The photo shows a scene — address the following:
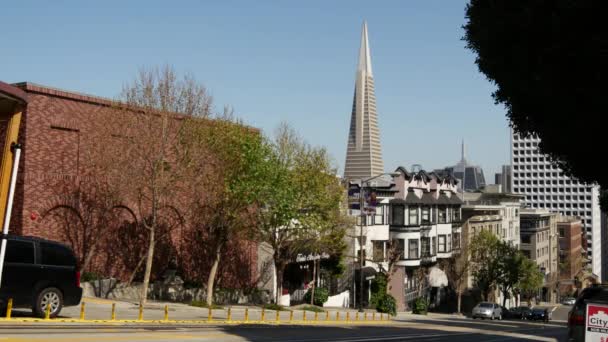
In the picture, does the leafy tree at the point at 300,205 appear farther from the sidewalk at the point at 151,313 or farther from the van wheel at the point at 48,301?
the van wheel at the point at 48,301

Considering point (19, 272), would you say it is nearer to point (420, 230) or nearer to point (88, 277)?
point (88, 277)

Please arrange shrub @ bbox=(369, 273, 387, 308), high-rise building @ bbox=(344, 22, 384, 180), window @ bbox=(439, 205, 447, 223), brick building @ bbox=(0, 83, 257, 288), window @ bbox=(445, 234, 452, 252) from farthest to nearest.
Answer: high-rise building @ bbox=(344, 22, 384, 180) → window @ bbox=(445, 234, 452, 252) → window @ bbox=(439, 205, 447, 223) → shrub @ bbox=(369, 273, 387, 308) → brick building @ bbox=(0, 83, 257, 288)

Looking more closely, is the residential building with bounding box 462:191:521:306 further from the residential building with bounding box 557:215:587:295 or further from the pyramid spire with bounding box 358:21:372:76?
the residential building with bounding box 557:215:587:295

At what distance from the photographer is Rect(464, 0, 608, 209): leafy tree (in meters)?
16.6

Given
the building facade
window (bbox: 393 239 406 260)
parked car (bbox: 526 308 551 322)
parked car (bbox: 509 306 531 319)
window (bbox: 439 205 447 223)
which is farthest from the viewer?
the building facade

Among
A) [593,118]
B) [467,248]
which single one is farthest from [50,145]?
[467,248]

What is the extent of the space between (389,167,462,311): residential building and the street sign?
2141 inches

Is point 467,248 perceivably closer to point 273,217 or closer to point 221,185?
point 273,217

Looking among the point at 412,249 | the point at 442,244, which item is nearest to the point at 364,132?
the point at 442,244

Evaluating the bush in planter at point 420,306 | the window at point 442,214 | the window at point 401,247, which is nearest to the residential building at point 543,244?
the window at point 442,214

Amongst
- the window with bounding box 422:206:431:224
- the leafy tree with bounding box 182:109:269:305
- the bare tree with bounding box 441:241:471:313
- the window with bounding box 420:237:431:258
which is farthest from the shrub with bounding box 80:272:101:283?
the bare tree with bounding box 441:241:471:313

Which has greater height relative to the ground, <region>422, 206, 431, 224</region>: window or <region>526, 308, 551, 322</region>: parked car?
<region>422, 206, 431, 224</region>: window

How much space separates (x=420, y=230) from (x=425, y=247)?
2528 millimetres

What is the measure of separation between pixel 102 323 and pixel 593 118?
14603 millimetres
